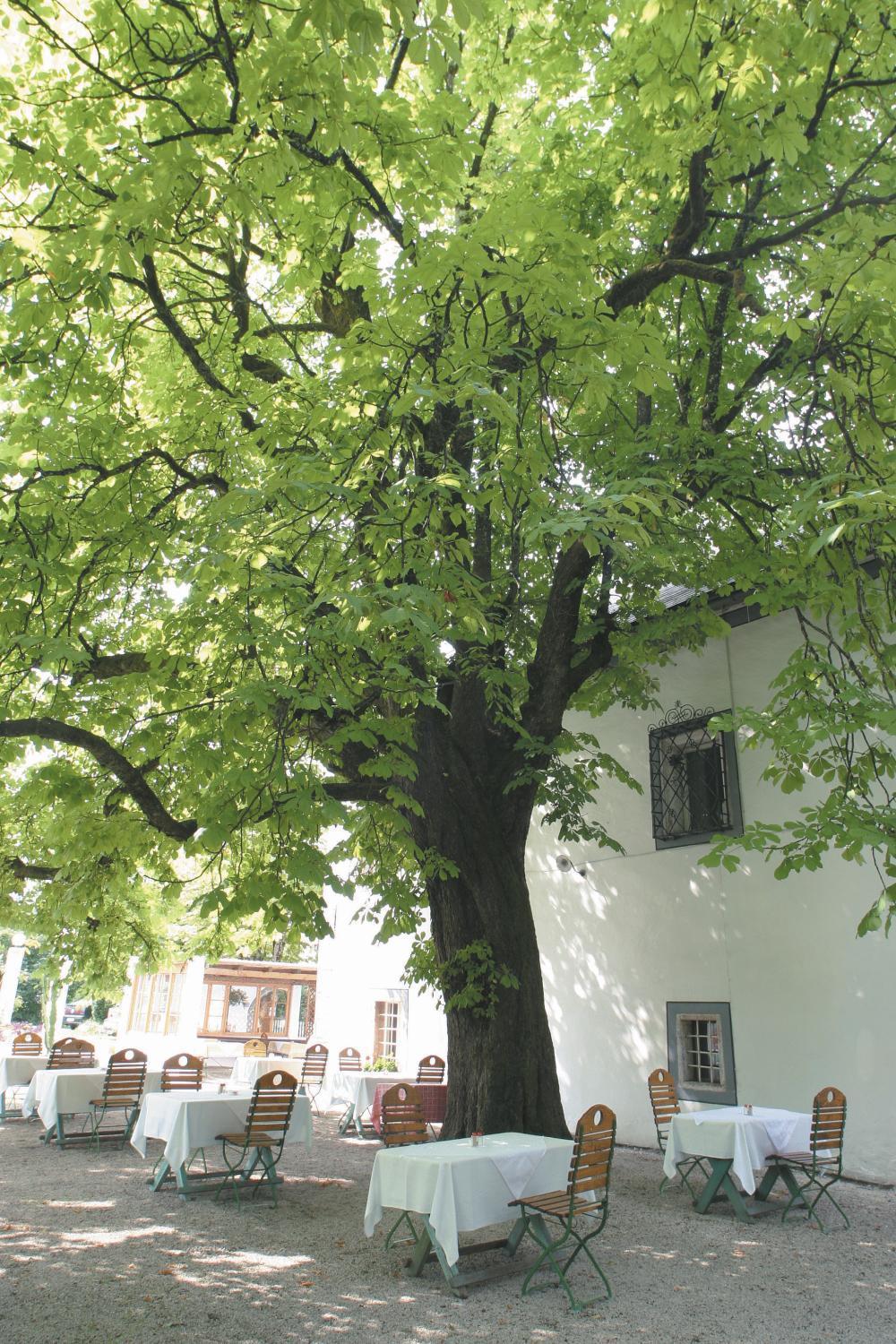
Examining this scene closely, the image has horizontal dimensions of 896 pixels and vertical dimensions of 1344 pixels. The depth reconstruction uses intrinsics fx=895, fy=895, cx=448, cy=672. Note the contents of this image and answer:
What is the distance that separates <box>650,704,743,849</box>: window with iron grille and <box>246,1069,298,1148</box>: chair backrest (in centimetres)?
571

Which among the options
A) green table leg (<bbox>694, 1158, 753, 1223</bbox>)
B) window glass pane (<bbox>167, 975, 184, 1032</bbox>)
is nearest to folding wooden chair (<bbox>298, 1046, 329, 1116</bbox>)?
green table leg (<bbox>694, 1158, 753, 1223</bbox>)

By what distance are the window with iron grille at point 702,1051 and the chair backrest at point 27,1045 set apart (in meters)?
11.3

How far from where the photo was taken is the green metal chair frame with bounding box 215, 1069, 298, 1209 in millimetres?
7922

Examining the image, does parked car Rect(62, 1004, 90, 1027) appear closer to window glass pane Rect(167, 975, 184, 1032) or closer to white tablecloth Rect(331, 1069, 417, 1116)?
window glass pane Rect(167, 975, 184, 1032)

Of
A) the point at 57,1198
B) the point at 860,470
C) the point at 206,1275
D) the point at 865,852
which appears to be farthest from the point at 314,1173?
the point at 860,470

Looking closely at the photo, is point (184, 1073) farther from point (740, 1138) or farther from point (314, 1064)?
point (740, 1138)

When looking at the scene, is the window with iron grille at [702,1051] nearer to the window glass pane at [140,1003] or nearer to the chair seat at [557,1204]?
the chair seat at [557,1204]

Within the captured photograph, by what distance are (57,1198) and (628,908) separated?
7424 mm

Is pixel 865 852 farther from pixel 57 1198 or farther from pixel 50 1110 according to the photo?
pixel 50 1110

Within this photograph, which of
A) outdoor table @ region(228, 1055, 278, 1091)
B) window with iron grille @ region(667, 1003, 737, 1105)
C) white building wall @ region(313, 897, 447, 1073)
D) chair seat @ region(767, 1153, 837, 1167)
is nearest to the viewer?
chair seat @ region(767, 1153, 837, 1167)

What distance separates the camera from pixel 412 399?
4473 mm

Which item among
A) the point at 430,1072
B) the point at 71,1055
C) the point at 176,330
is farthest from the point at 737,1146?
the point at 71,1055

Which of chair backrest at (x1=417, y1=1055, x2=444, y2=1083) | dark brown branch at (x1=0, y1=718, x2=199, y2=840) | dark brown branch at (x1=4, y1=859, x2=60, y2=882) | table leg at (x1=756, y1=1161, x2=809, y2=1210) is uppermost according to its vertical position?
dark brown branch at (x1=0, y1=718, x2=199, y2=840)

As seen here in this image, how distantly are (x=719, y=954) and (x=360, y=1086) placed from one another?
5.33 m
